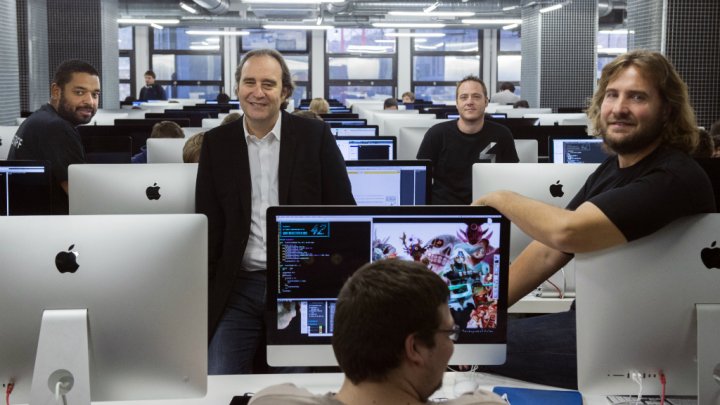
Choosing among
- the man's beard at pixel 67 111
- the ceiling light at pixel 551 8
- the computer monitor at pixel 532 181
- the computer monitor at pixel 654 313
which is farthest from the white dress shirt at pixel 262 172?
the ceiling light at pixel 551 8

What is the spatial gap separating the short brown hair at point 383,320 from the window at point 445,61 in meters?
24.6

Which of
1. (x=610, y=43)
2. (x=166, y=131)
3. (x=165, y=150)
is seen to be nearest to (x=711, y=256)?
(x=165, y=150)

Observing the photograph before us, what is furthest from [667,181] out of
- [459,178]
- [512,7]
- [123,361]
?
[512,7]

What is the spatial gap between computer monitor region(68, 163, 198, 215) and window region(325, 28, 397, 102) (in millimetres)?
22852

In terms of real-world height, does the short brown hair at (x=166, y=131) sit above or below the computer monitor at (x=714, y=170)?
above

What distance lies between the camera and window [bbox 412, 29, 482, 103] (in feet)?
84.9

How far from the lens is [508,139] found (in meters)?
5.68

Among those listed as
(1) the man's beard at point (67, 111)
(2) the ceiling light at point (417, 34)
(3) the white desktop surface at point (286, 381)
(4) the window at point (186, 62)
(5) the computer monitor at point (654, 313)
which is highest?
(2) the ceiling light at point (417, 34)

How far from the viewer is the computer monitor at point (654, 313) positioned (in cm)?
208

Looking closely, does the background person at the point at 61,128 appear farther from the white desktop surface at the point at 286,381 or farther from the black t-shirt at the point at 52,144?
the white desktop surface at the point at 286,381

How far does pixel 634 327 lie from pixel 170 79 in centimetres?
2431

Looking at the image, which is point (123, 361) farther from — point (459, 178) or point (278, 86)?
point (459, 178)

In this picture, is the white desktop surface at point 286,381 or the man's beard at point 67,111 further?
the man's beard at point 67,111

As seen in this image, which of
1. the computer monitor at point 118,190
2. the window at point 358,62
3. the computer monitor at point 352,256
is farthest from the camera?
the window at point 358,62
